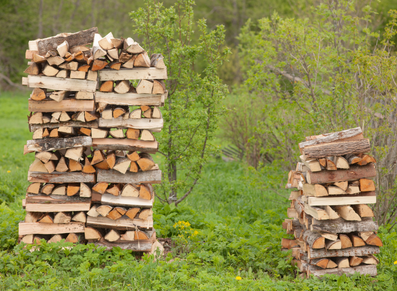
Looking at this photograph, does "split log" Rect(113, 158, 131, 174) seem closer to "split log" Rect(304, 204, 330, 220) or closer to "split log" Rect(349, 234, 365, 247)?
"split log" Rect(304, 204, 330, 220)

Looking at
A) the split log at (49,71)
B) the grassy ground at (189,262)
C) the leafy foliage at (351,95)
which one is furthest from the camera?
the leafy foliage at (351,95)

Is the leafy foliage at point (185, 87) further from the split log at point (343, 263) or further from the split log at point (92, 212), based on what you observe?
the split log at point (343, 263)

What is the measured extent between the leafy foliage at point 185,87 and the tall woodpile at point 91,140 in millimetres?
1479

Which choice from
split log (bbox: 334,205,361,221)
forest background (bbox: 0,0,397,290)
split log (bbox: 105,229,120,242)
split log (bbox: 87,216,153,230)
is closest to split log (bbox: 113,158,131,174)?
split log (bbox: 87,216,153,230)

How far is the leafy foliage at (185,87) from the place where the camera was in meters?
6.27

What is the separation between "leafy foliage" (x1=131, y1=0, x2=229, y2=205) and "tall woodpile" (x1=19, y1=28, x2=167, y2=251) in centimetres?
148

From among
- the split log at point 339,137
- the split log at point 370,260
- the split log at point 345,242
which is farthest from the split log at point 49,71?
the split log at point 370,260

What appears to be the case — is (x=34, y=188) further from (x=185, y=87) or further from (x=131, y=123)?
(x=185, y=87)

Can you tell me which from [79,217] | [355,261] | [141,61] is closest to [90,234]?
[79,217]

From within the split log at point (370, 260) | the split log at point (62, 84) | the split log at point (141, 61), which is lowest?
the split log at point (370, 260)

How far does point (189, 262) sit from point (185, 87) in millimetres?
2996

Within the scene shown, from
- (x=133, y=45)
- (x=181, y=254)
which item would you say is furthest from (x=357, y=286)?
(x=133, y=45)

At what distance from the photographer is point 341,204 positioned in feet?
14.5

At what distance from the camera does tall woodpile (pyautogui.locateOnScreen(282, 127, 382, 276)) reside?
4352 millimetres
